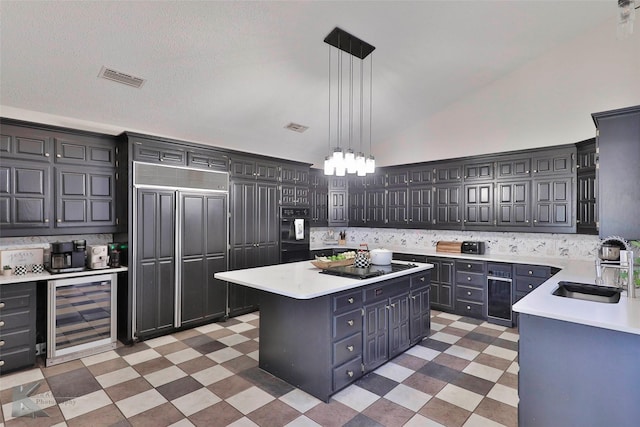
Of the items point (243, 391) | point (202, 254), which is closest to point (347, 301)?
point (243, 391)

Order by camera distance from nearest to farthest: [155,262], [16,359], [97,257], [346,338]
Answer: [346,338]
[16,359]
[97,257]
[155,262]

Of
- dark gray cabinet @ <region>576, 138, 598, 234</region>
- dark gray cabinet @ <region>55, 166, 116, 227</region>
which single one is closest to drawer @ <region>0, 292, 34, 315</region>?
dark gray cabinet @ <region>55, 166, 116, 227</region>

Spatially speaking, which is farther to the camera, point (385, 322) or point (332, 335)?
point (385, 322)

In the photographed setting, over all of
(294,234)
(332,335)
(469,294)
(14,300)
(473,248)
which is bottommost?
(469,294)

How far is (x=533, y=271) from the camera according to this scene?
434 cm

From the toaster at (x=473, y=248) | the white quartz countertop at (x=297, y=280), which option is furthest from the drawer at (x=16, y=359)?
the toaster at (x=473, y=248)

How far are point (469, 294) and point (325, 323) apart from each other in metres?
3.11

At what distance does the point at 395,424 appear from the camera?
2387mm

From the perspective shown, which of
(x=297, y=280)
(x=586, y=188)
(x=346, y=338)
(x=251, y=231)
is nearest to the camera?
(x=346, y=338)

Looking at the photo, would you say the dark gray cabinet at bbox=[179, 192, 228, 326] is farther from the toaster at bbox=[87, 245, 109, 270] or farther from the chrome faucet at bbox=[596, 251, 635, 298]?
the chrome faucet at bbox=[596, 251, 635, 298]

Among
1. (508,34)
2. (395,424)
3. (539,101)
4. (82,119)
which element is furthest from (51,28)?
(539,101)

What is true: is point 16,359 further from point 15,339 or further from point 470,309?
point 470,309

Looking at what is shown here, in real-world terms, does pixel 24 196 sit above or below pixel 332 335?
above

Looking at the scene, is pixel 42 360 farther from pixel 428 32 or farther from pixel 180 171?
pixel 428 32
